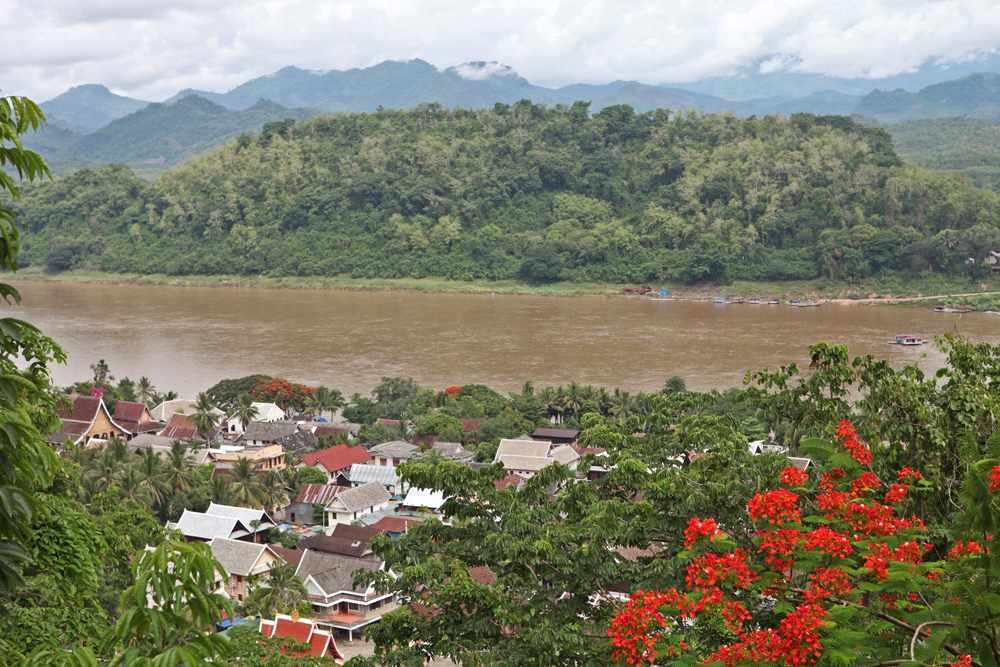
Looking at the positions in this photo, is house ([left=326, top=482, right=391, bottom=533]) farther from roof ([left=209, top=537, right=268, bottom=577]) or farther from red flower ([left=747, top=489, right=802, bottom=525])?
red flower ([left=747, top=489, right=802, bottom=525])

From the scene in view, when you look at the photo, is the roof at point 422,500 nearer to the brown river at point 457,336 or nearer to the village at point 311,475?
the village at point 311,475

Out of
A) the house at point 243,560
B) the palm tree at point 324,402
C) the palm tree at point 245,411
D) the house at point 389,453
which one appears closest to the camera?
the house at point 243,560

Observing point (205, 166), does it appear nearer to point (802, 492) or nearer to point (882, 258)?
point (882, 258)

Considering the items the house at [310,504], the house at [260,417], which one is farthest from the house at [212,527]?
the house at [260,417]

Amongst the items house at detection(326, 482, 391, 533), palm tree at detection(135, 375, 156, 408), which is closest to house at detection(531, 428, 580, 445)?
house at detection(326, 482, 391, 533)

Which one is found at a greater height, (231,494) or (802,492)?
(802,492)

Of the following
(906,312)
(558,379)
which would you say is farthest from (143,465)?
(906,312)
